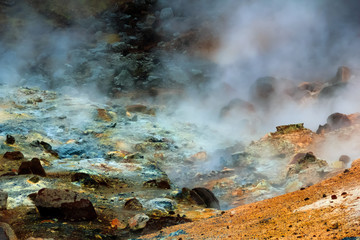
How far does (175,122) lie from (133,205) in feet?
20.3

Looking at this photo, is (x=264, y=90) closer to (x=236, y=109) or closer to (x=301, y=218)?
(x=236, y=109)

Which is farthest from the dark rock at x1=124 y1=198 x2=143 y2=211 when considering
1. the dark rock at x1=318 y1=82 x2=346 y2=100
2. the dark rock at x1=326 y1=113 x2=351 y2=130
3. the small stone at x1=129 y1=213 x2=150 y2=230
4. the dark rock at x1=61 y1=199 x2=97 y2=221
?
the dark rock at x1=318 y1=82 x2=346 y2=100

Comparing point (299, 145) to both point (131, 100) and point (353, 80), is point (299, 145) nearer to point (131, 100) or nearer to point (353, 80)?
point (353, 80)

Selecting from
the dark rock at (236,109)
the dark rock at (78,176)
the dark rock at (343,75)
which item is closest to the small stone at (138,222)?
the dark rock at (78,176)

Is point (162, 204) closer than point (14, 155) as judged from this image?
Yes

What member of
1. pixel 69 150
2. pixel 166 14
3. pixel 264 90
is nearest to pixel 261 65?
pixel 264 90

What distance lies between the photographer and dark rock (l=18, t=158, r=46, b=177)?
14.7 ft

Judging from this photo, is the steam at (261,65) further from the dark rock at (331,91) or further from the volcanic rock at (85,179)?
the volcanic rock at (85,179)

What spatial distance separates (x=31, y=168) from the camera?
4543 millimetres

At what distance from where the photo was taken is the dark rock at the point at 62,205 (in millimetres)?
3154

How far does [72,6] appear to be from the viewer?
16750mm

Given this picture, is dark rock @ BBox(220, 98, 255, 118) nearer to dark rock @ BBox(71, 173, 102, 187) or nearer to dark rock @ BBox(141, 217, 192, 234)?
dark rock @ BBox(71, 173, 102, 187)

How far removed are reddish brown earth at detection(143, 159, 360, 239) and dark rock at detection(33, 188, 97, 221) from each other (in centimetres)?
91

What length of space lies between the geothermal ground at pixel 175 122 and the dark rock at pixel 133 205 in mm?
14
